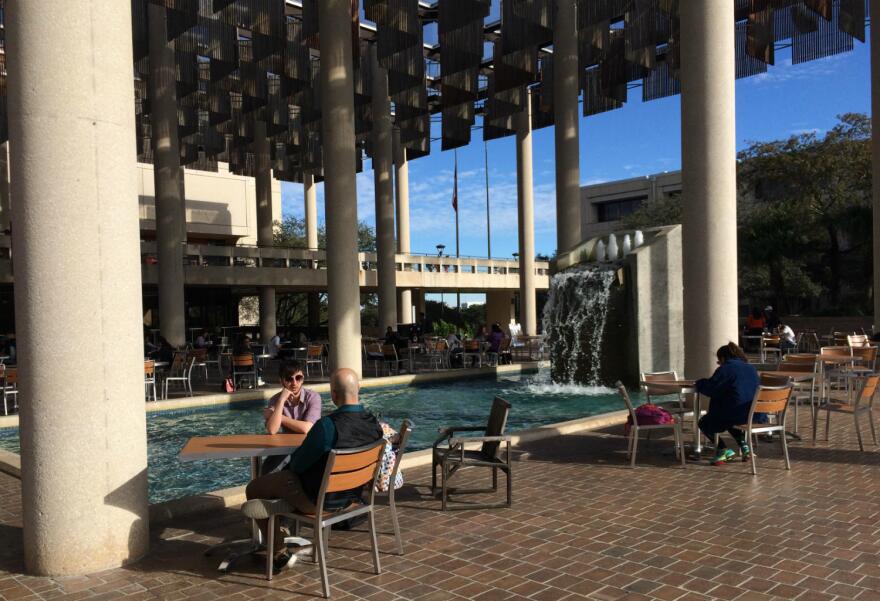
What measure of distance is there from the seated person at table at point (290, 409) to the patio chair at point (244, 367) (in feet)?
33.7

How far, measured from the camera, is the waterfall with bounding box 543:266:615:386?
13.8 metres

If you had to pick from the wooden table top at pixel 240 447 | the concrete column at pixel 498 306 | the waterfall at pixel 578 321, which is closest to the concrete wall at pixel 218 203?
the concrete column at pixel 498 306

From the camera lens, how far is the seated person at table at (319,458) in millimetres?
3941

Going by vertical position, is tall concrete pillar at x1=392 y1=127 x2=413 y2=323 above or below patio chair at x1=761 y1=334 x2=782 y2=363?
above

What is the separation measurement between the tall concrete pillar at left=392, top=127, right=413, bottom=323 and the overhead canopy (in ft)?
8.03

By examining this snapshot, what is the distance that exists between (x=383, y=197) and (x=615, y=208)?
1358 inches

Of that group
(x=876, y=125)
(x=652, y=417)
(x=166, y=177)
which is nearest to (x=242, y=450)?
(x=652, y=417)

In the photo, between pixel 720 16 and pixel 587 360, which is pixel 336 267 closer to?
pixel 587 360

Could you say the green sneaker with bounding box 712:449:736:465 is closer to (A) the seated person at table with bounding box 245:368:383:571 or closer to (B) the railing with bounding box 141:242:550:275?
(A) the seated person at table with bounding box 245:368:383:571

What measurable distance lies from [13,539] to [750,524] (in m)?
4.83

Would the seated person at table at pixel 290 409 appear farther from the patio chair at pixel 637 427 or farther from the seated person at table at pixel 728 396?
the seated person at table at pixel 728 396

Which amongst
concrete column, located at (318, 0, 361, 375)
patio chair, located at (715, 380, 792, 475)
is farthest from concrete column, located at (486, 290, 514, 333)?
patio chair, located at (715, 380, 792, 475)

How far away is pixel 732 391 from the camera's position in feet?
21.2

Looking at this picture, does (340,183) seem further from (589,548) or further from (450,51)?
(589,548)
